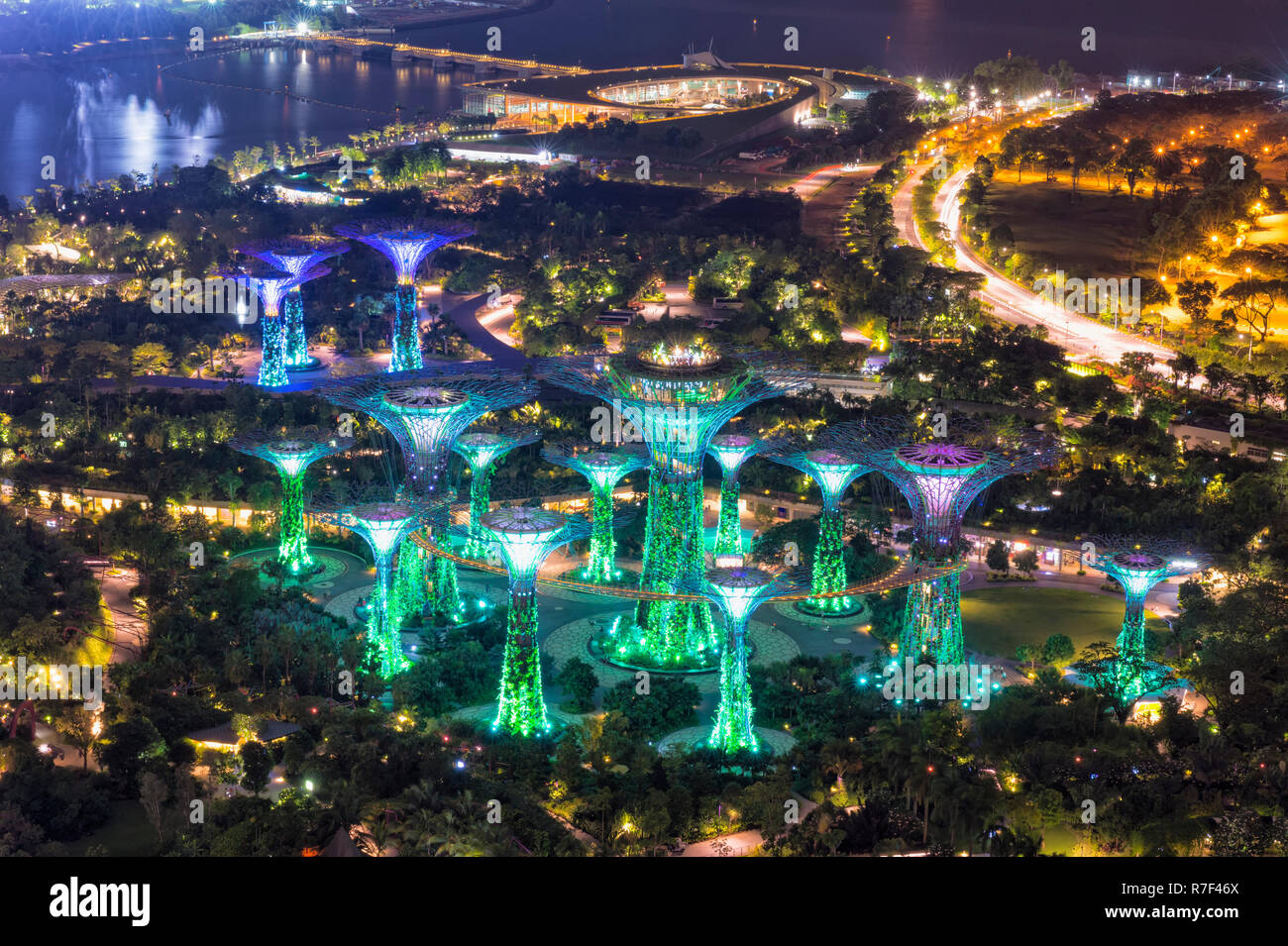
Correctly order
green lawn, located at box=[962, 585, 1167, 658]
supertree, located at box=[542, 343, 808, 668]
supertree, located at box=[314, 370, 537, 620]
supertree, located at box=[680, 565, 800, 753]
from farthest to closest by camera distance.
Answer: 1. supertree, located at box=[314, 370, 537, 620]
2. green lawn, located at box=[962, 585, 1167, 658]
3. supertree, located at box=[542, 343, 808, 668]
4. supertree, located at box=[680, 565, 800, 753]

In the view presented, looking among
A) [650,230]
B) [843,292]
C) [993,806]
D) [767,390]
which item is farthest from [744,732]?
[650,230]

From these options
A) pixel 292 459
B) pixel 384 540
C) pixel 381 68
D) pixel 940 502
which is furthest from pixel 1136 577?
pixel 381 68

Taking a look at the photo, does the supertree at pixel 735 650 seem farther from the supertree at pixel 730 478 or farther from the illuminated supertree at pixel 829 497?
the supertree at pixel 730 478

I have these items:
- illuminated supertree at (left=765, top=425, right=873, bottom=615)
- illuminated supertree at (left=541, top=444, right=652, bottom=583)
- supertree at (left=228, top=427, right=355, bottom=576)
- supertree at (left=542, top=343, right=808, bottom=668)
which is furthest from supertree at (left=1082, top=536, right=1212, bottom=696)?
supertree at (left=228, top=427, right=355, bottom=576)

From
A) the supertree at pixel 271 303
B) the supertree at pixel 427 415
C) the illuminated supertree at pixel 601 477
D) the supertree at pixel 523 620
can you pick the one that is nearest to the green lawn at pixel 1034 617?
the illuminated supertree at pixel 601 477

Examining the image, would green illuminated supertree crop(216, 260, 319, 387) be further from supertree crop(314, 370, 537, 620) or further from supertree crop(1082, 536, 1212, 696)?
supertree crop(1082, 536, 1212, 696)

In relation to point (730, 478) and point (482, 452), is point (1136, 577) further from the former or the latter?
point (482, 452)
